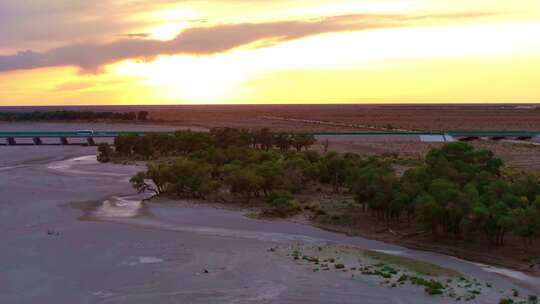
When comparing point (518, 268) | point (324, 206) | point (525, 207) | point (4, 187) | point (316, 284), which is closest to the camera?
point (316, 284)

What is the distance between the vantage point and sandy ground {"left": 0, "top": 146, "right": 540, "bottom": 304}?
17.1 meters

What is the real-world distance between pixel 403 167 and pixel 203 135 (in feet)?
72.3

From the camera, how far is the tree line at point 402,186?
73.2ft

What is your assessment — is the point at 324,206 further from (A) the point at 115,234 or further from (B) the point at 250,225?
(A) the point at 115,234

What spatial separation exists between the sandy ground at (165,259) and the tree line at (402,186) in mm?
1782

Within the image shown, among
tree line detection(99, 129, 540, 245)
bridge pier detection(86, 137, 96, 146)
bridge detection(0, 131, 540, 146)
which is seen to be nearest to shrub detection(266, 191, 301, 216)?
tree line detection(99, 129, 540, 245)

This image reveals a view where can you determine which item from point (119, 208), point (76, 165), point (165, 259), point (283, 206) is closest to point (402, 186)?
point (283, 206)

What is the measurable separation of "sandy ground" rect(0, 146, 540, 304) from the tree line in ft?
5.85

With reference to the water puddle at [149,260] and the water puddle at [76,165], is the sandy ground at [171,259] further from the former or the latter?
the water puddle at [76,165]

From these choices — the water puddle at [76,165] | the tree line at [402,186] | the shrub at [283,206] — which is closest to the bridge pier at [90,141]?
the water puddle at [76,165]

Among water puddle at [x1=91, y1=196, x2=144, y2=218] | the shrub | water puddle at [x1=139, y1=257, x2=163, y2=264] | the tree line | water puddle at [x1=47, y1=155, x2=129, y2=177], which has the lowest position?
water puddle at [x1=47, y1=155, x2=129, y2=177]

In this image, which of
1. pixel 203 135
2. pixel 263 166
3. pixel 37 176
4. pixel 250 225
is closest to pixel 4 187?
pixel 37 176

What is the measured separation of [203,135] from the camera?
61719 mm

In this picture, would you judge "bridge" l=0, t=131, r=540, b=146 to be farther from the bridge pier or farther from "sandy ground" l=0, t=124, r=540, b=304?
"sandy ground" l=0, t=124, r=540, b=304
